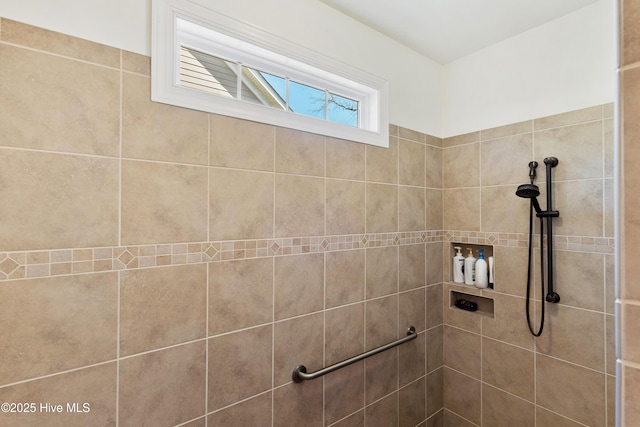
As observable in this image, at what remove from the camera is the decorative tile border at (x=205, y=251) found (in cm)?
90

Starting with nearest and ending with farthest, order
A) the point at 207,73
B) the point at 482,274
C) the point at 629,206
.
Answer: the point at 629,206 < the point at 207,73 < the point at 482,274

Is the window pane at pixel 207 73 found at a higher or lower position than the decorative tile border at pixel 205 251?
higher

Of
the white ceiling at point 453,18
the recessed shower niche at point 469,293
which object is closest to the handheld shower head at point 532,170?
the recessed shower niche at point 469,293

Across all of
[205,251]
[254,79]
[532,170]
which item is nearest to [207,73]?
[254,79]

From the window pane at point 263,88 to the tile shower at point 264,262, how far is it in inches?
7.8

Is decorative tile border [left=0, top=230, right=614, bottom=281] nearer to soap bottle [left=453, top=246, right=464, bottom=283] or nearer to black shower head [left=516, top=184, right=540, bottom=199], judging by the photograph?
soap bottle [left=453, top=246, right=464, bottom=283]

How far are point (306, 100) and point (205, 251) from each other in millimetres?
914

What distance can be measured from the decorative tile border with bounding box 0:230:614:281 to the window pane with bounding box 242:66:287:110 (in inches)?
26.0

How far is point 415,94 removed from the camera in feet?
6.44

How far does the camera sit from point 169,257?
3.61 ft

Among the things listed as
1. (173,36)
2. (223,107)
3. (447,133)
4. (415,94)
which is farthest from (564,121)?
(173,36)

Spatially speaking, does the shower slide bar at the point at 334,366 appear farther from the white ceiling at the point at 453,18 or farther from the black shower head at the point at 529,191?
the white ceiling at the point at 453,18

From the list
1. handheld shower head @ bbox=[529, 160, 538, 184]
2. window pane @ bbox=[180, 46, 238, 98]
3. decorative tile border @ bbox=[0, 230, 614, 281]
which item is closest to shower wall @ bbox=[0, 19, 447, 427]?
decorative tile border @ bbox=[0, 230, 614, 281]

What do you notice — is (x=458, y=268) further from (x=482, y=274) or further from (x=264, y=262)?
(x=264, y=262)
